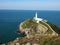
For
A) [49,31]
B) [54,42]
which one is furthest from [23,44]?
[49,31]

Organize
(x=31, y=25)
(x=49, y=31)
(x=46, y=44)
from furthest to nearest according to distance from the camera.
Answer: (x=31, y=25) < (x=49, y=31) < (x=46, y=44)

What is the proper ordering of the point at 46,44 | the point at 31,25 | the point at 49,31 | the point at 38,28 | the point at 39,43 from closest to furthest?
the point at 46,44
the point at 39,43
the point at 49,31
the point at 38,28
the point at 31,25

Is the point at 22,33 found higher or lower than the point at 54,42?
lower

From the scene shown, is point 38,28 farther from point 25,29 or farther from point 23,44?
point 23,44

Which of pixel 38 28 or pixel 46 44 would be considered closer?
pixel 46 44

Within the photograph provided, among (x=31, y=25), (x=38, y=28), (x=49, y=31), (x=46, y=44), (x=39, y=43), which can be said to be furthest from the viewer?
(x=31, y=25)

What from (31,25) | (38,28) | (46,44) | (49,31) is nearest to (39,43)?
(46,44)

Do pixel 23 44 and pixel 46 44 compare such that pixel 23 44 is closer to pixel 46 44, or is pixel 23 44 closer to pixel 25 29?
pixel 46 44

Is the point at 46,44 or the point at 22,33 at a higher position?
the point at 46,44

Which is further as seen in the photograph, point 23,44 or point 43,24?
point 43,24
